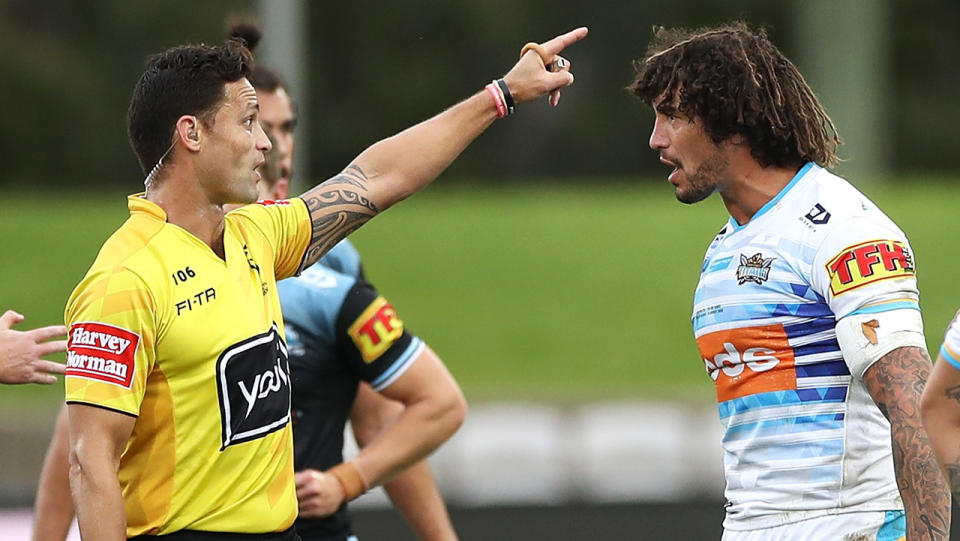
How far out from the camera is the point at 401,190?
4090 millimetres

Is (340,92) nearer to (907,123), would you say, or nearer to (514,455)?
(907,123)

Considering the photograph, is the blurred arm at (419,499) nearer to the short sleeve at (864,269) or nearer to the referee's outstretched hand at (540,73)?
the referee's outstretched hand at (540,73)

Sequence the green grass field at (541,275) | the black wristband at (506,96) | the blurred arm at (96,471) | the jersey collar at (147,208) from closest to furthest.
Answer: the blurred arm at (96,471)
the jersey collar at (147,208)
the black wristband at (506,96)
the green grass field at (541,275)

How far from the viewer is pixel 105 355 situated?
3.34 metres

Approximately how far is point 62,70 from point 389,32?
6766mm

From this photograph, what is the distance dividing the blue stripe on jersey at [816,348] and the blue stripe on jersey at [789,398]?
0.09 metres

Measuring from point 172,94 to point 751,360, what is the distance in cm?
154

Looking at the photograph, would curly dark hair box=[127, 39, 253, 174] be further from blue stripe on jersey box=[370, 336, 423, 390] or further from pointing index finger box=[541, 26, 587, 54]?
blue stripe on jersey box=[370, 336, 423, 390]

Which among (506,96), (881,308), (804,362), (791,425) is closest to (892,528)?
(791,425)

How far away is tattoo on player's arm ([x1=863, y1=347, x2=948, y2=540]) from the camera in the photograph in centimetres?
342

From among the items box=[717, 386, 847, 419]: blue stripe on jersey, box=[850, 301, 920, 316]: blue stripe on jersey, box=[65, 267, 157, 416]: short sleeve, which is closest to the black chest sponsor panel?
box=[65, 267, 157, 416]: short sleeve

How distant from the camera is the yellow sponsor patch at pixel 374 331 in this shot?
4.63m

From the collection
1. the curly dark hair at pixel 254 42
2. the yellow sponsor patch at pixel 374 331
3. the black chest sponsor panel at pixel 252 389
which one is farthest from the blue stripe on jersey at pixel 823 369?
the curly dark hair at pixel 254 42

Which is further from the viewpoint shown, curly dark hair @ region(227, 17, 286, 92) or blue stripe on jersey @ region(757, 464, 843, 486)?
curly dark hair @ region(227, 17, 286, 92)
